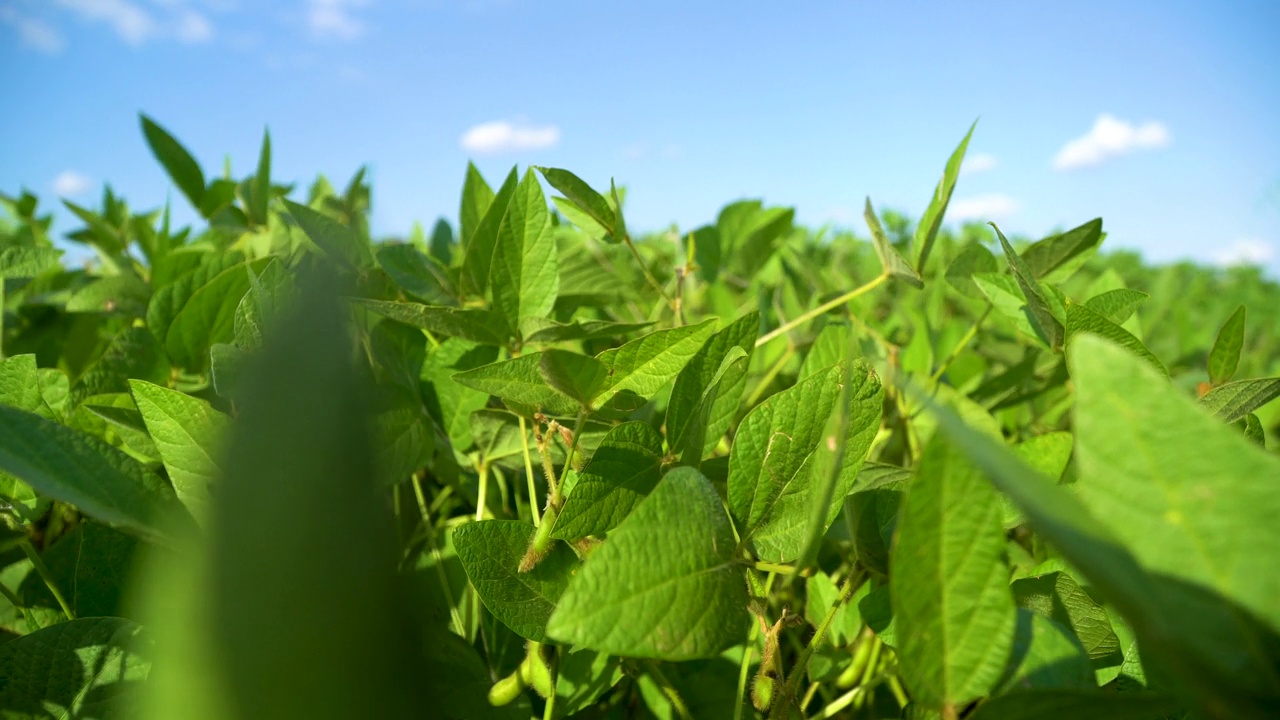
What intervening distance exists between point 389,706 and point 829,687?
1.37 feet

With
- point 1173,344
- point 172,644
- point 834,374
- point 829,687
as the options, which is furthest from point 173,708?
point 1173,344

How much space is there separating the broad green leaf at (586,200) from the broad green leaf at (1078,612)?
44 cm

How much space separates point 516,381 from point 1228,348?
615 millimetres

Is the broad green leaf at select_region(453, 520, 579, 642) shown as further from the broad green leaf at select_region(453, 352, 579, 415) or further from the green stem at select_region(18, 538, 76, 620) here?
the green stem at select_region(18, 538, 76, 620)

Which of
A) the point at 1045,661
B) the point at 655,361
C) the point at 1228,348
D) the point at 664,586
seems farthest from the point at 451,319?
the point at 1228,348

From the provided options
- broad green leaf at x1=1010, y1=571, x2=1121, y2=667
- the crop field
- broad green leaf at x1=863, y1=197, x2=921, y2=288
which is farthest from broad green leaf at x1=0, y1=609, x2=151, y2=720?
broad green leaf at x1=863, y1=197, x2=921, y2=288

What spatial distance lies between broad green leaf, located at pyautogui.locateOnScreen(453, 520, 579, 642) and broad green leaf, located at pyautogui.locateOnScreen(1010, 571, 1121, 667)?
0.91ft

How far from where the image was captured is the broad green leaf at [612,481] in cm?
→ 42

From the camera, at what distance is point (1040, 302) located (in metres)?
0.56

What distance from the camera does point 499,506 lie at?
69cm

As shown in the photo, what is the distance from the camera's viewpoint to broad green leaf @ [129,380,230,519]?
45cm

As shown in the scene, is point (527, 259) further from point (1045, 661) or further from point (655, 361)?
point (1045, 661)

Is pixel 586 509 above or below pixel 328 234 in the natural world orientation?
below

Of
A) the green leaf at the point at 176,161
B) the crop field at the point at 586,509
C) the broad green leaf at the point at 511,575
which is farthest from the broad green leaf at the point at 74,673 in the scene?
the green leaf at the point at 176,161
